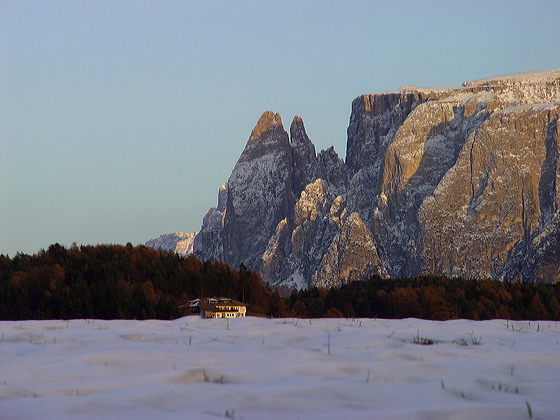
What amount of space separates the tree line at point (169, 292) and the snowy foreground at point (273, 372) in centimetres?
1464

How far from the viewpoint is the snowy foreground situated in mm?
7520

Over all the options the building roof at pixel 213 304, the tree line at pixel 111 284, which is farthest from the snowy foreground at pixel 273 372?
the building roof at pixel 213 304

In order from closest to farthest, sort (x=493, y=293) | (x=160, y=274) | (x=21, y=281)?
(x=21, y=281), (x=160, y=274), (x=493, y=293)

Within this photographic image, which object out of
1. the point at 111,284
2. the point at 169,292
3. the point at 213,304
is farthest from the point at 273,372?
the point at 169,292

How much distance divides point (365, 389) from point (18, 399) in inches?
132

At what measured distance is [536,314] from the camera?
241 feet

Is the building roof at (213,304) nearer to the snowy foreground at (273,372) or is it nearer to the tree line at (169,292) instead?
the tree line at (169,292)

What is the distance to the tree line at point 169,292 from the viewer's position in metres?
30.8

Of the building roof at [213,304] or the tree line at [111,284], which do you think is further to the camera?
the building roof at [213,304]

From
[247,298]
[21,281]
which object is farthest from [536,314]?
[21,281]

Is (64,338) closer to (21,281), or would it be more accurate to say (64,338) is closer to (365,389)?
(365,389)

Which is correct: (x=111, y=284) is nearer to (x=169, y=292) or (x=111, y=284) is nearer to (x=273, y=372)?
(x=169, y=292)

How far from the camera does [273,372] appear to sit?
368 inches

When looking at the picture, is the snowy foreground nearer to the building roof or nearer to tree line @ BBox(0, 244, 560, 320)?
tree line @ BBox(0, 244, 560, 320)
